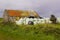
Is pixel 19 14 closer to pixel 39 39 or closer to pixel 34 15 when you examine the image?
pixel 34 15

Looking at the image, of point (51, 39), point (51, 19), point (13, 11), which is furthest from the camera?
point (13, 11)

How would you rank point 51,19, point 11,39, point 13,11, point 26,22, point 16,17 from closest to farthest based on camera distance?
point 11,39 < point 26,22 < point 51,19 < point 16,17 < point 13,11

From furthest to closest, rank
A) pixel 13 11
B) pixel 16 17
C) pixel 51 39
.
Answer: pixel 13 11
pixel 16 17
pixel 51 39

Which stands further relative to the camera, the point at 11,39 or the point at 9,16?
the point at 9,16

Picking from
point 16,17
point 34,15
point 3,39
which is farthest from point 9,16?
point 3,39

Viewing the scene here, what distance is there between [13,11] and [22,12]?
234cm

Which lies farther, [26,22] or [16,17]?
[16,17]

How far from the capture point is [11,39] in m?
15.1

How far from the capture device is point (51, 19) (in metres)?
38.2

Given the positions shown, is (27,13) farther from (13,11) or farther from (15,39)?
(15,39)

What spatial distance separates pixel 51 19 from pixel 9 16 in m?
13.5

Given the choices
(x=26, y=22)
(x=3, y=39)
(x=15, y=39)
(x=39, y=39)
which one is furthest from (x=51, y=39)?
(x=26, y=22)

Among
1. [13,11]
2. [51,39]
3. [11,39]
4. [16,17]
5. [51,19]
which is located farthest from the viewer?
[13,11]

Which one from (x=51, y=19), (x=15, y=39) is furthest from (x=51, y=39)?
(x=51, y=19)
